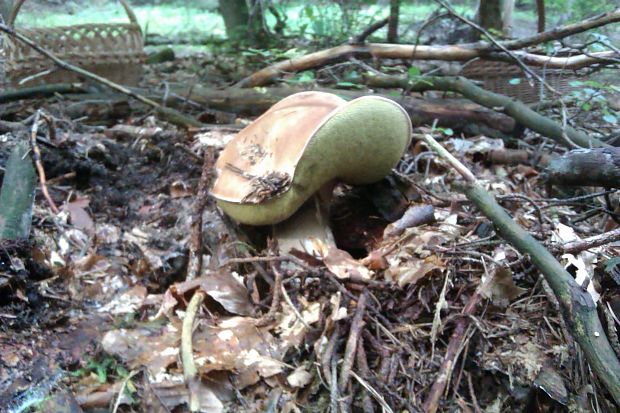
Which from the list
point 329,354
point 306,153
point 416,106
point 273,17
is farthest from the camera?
point 273,17

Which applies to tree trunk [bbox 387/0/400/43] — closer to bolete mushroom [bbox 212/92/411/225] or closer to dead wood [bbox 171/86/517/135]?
dead wood [bbox 171/86/517/135]

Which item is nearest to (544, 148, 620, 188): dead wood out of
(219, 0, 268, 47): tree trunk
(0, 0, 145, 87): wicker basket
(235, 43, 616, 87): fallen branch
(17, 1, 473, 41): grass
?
(235, 43, 616, 87): fallen branch

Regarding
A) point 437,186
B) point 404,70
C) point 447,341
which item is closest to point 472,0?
point 404,70

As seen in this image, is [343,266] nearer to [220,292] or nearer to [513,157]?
[220,292]

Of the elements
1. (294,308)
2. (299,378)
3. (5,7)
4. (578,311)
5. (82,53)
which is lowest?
(299,378)

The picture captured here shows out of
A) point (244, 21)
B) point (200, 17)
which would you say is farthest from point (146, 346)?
point (200, 17)
